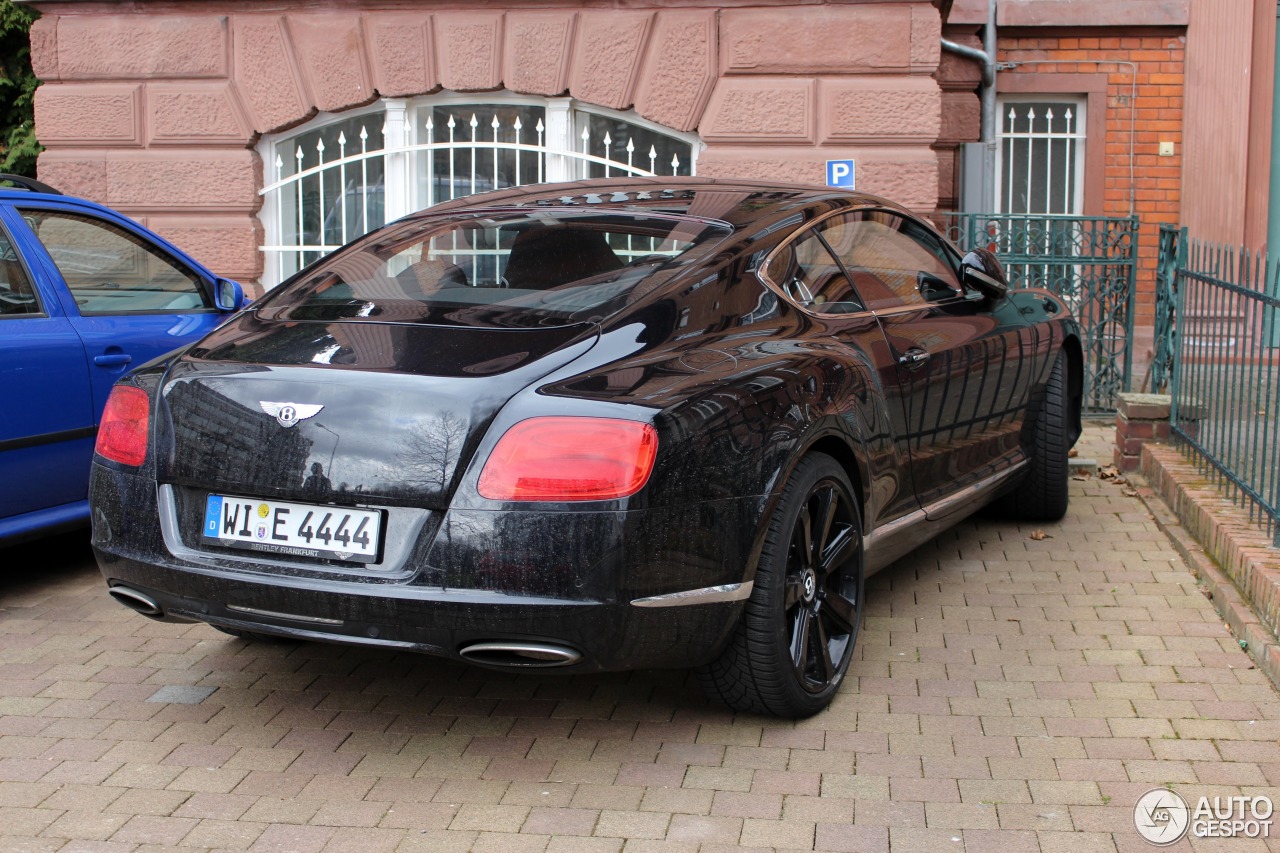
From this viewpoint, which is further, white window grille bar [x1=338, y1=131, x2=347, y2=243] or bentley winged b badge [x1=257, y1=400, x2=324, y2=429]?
white window grille bar [x1=338, y1=131, x2=347, y2=243]

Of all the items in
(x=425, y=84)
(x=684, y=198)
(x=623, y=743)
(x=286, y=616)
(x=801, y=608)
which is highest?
(x=425, y=84)

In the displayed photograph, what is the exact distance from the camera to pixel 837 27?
9.45m

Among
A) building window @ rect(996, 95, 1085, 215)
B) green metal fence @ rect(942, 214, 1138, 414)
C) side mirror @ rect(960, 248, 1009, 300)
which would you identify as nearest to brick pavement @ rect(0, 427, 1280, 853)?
side mirror @ rect(960, 248, 1009, 300)

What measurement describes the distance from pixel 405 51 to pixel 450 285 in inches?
232

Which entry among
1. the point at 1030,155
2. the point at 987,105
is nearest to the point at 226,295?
the point at 987,105

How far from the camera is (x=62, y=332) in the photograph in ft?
17.8

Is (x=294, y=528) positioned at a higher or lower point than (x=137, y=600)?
higher

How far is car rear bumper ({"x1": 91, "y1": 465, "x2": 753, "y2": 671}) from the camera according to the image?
342 centimetres

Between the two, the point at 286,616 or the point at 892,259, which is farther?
the point at 892,259

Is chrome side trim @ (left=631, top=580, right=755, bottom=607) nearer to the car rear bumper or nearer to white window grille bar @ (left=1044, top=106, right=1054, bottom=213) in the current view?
the car rear bumper

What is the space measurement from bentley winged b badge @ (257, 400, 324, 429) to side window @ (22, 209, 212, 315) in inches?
94.0

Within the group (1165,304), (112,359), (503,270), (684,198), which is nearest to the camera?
(503,270)

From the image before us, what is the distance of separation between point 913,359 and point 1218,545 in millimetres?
1669

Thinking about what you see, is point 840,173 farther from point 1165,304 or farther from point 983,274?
point 983,274
